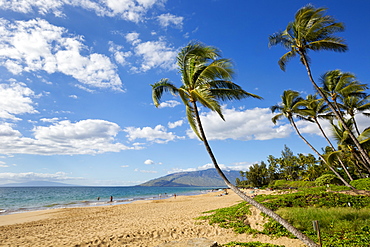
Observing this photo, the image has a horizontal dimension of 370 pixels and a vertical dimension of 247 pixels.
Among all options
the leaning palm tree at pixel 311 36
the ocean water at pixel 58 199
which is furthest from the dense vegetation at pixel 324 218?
the ocean water at pixel 58 199

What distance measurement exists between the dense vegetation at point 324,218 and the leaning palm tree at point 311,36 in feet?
9.16

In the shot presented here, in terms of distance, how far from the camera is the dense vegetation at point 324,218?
6945mm

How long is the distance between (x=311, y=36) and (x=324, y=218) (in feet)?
30.2

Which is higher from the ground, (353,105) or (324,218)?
(353,105)

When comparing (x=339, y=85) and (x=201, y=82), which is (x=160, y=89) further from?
(x=339, y=85)

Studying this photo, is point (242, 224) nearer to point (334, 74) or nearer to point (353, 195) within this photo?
point (353, 195)

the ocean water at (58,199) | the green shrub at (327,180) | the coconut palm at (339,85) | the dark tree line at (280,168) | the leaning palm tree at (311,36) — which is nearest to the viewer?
the leaning palm tree at (311,36)

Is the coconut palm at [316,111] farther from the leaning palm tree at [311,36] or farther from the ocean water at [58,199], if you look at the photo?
the ocean water at [58,199]

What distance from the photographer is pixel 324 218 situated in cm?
867

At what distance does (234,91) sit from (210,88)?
86 cm

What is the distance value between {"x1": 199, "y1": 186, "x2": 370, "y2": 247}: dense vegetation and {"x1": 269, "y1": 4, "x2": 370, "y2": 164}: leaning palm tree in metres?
2.79

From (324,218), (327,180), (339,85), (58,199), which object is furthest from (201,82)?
(58,199)

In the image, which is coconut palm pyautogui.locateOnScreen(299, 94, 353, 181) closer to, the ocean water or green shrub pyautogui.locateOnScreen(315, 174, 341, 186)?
green shrub pyautogui.locateOnScreen(315, 174, 341, 186)

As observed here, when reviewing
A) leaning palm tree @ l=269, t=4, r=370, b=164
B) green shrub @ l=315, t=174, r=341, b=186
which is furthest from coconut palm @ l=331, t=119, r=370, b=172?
green shrub @ l=315, t=174, r=341, b=186
